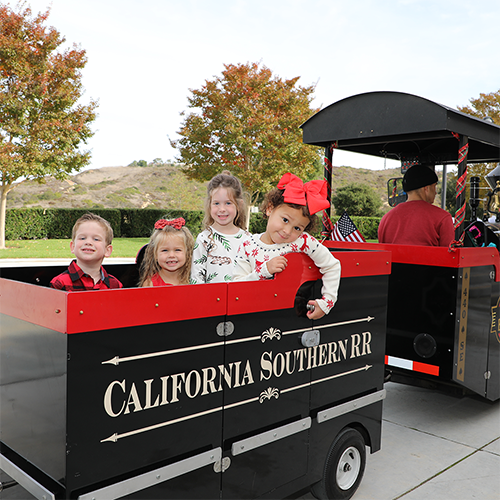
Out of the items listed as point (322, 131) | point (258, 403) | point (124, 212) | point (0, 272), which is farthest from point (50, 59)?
point (258, 403)

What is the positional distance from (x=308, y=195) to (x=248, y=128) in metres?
16.7

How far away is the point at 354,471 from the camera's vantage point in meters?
2.88

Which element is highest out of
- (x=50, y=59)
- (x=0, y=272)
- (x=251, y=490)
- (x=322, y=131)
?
(x=50, y=59)

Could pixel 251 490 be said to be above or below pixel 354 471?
above

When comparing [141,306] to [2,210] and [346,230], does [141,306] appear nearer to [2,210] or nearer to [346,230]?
[346,230]

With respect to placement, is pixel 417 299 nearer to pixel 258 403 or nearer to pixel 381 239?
pixel 381 239

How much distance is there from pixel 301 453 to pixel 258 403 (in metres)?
0.48

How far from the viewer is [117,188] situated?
7206cm

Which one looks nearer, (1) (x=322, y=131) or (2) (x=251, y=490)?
(2) (x=251, y=490)

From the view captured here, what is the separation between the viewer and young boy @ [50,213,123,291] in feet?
7.89

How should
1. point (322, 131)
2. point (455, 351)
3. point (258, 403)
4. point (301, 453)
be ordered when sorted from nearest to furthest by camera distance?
point (258, 403), point (301, 453), point (455, 351), point (322, 131)

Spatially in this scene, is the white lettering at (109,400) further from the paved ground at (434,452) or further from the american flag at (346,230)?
the american flag at (346,230)

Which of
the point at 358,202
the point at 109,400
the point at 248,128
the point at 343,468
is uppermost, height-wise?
the point at 248,128

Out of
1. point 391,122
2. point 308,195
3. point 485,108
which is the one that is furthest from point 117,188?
point 308,195
